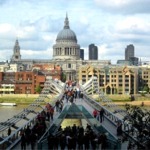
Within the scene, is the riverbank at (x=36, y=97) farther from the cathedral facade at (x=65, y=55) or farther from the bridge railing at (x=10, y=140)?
the bridge railing at (x=10, y=140)

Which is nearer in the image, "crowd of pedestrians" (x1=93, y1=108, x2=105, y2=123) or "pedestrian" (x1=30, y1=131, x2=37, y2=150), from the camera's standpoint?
"pedestrian" (x1=30, y1=131, x2=37, y2=150)

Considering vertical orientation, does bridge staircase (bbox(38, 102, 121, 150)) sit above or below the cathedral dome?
below

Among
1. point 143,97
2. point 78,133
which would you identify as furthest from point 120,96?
point 78,133

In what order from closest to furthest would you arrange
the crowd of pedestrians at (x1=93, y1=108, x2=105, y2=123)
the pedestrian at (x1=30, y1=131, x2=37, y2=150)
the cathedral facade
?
the pedestrian at (x1=30, y1=131, x2=37, y2=150) → the crowd of pedestrians at (x1=93, y1=108, x2=105, y2=123) → the cathedral facade

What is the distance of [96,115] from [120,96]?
52.1 metres

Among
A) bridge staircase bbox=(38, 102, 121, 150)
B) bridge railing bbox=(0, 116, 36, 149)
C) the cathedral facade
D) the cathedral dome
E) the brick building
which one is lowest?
bridge railing bbox=(0, 116, 36, 149)

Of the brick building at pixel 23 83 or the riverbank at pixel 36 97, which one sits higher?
the brick building at pixel 23 83

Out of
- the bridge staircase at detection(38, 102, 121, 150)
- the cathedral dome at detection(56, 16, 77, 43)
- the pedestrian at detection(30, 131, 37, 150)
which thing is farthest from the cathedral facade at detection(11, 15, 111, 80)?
the pedestrian at detection(30, 131, 37, 150)

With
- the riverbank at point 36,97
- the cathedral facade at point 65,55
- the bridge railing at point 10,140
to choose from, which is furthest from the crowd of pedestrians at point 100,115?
the cathedral facade at point 65,55

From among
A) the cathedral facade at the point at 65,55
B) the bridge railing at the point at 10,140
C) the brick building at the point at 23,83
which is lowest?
the bridge railing at the point at 10,140

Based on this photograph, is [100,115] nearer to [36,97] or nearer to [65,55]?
[36,97]

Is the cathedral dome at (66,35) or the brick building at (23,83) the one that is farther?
the cathedral dome at (66,35)

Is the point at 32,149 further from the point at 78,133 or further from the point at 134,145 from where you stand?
the point at 134,145

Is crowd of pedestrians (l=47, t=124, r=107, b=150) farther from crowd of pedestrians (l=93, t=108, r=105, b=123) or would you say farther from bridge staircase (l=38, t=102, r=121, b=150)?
crowd of pedestrians (l=93, t=108, r=105, b=123)
